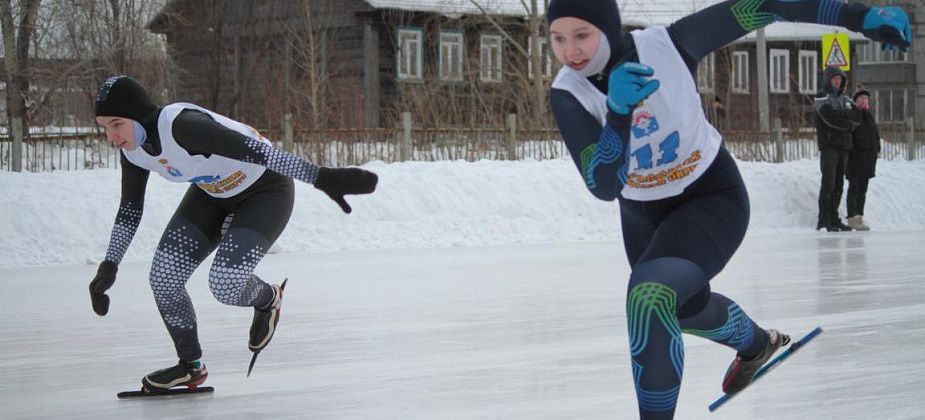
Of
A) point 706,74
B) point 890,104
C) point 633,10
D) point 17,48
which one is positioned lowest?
point 890,104

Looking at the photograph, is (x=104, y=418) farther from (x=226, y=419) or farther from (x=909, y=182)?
(x=909, y=182)

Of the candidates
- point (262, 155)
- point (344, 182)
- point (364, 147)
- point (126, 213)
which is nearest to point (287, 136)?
point (364, 147)

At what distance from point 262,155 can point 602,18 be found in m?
1.78

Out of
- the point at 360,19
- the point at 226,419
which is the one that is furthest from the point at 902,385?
the point at 360,19

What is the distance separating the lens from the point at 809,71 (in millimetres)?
44531

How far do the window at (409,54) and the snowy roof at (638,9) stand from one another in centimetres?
88

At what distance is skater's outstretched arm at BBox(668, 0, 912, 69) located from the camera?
141 inches

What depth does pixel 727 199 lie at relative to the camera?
12.8 ft

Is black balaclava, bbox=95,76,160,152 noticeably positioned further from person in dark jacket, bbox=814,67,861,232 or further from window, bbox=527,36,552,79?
window, bbox=527,36,552,79

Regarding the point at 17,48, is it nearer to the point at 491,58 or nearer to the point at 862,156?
the point at 491,58

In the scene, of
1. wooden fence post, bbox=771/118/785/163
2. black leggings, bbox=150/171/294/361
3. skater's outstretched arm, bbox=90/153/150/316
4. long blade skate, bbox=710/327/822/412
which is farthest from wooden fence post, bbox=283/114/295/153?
long blade skate, bbox=710/327/822/412

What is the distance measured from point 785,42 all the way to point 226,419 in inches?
1624

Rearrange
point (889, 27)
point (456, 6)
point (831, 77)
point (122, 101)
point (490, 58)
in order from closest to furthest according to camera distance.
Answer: point (889, 27), point (122, 101), point (831, 77), point (456, 6), point (490, 58)

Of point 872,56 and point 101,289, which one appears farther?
point 872,56
